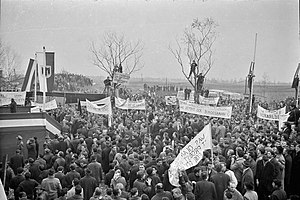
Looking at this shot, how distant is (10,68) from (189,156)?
12.4 meters

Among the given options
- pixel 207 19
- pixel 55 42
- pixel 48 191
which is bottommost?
pixel 48 191

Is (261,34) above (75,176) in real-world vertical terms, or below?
above

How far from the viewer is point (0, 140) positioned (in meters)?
10.6

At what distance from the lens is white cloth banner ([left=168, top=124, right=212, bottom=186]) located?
6.64 metres

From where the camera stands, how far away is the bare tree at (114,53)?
21094 millimetres

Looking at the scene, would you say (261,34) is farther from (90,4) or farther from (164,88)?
(90,4)

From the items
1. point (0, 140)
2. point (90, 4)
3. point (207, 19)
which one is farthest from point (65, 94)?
point (0, 140)

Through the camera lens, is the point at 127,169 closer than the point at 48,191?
No

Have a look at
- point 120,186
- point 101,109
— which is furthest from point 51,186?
point 101,109

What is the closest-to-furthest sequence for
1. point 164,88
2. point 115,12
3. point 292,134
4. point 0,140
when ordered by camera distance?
point 292,134
point 0,140
point 115,12
point 164,88

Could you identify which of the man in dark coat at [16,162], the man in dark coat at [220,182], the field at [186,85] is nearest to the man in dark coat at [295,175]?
the man in dark coat at [220,182]

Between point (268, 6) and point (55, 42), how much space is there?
9.74 meters

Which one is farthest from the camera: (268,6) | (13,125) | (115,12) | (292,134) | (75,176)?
(115,12)

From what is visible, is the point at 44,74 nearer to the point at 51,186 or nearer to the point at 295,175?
the point at 51,186
